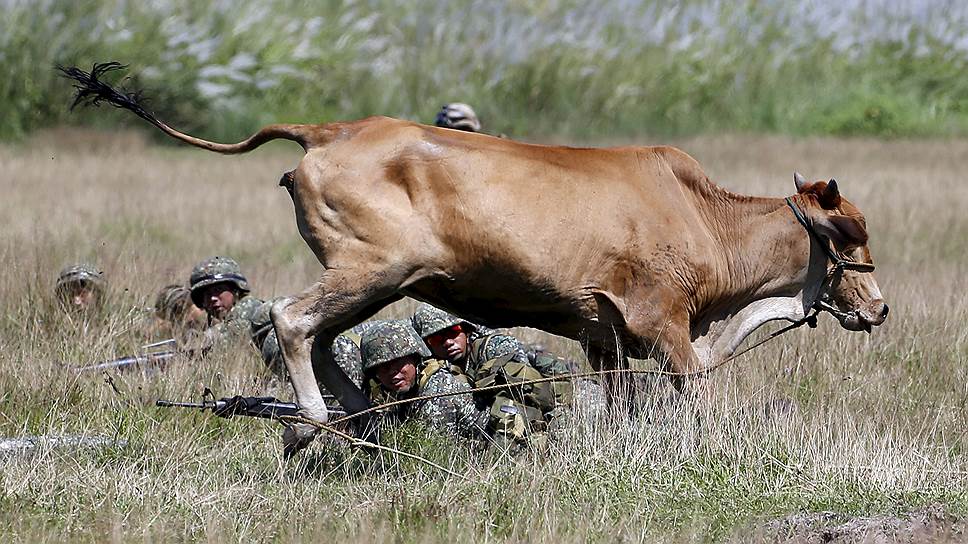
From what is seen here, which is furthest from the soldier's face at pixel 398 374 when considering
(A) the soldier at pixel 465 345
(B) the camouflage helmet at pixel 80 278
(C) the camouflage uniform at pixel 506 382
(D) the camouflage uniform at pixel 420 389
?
(B) the camouflage helmet at pixel 80 278

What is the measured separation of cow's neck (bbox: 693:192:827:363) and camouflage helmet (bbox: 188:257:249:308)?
4090 millimetres

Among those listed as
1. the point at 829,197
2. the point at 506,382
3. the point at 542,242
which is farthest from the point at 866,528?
the point at 506,382

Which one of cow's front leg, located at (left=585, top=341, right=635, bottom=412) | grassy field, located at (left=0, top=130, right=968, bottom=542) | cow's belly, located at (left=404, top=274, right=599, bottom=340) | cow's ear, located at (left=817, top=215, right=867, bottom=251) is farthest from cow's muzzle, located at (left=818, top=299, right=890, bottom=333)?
cow's belly, located at (left=404, top=274, right=599, bottom=340)

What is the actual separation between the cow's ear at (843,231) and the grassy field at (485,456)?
0.98 m

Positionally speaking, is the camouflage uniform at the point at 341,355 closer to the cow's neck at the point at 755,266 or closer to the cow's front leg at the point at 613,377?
the cow's front leg at the point at 613,377

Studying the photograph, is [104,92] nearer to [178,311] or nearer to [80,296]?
[80,296]

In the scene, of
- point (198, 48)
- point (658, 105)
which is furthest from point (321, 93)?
point (658, 105)

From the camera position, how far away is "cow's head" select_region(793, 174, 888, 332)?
7.91 metres

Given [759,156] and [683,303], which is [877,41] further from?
[683,303]

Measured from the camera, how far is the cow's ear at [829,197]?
25.9 ft

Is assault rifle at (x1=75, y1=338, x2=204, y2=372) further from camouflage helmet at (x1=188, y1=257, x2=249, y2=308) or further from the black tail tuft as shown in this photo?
the black tail tuft

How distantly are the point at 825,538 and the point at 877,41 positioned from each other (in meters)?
26.5

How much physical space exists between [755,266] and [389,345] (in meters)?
2.10

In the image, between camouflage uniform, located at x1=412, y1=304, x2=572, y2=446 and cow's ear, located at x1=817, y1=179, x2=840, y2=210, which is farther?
camouflage uniform, located at x1=412, y1=304, x2=572, y2=446
